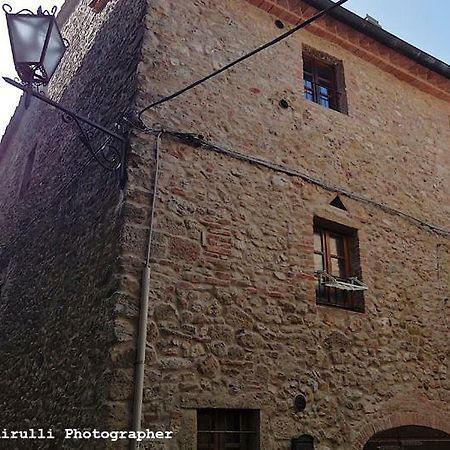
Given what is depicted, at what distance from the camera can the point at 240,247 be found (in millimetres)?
4586

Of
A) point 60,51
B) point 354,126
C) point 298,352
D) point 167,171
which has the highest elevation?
point 354,126

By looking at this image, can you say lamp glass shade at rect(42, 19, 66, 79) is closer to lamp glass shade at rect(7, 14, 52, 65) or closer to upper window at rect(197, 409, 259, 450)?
lamp glass shade at rect(7, 14, 52, 65)

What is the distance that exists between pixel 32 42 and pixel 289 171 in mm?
2765

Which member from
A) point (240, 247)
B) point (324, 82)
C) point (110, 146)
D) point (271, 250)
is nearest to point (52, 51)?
point (110, 146)

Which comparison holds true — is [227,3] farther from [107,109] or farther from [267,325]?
[267,325]

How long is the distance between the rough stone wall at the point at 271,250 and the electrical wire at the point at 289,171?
7 centimetres

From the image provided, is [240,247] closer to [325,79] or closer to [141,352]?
[141,352]

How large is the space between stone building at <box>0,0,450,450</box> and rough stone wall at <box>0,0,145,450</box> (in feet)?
0.10

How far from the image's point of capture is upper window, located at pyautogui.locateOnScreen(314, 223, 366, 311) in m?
5.11

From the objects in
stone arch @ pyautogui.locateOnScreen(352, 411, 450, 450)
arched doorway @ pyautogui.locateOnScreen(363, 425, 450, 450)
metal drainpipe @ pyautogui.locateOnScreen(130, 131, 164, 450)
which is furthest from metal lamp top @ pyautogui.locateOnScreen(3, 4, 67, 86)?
arched doorway @ pyautogui.locateOnScreen(363, 425, 450, 450)

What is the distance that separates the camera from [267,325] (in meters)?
4.46

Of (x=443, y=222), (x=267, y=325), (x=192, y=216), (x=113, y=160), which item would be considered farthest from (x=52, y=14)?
(x=443, y=222)

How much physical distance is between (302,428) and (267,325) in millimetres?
923

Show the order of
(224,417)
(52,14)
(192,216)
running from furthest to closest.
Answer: (192,216) < (224,417) < (52,14)
